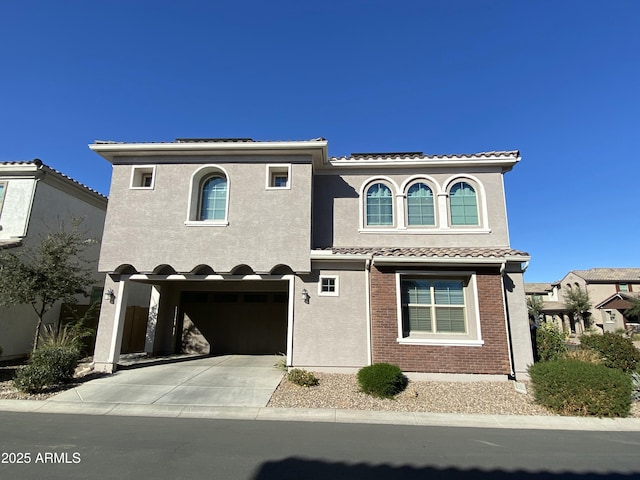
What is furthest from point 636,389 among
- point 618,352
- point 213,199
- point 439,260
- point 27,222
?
point 27,222

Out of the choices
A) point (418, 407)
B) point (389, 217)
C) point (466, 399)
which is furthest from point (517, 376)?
point (389, 217)

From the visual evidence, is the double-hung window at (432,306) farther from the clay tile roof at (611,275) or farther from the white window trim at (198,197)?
the clay tile roof at (611,275)

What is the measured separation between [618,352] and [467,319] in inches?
170

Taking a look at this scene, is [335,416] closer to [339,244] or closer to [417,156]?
[339,244]

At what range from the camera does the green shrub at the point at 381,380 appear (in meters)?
8.34

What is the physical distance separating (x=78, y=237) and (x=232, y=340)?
23.1 ft

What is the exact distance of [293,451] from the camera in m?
5.39

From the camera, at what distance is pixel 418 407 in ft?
26.1

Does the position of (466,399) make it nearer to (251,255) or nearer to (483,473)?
(483,473)

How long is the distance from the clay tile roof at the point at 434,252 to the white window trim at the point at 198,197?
3.79 metres

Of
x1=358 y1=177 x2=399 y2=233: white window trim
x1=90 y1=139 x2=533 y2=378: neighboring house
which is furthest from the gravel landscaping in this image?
x1=358 y1=177 x2=399 y2=233: white window trim

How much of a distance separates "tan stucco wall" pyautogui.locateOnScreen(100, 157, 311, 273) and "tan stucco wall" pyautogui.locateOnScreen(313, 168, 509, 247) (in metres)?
1.39

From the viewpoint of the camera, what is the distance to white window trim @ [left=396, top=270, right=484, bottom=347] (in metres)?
9.98

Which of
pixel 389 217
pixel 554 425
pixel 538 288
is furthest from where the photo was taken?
pixel 538 288
